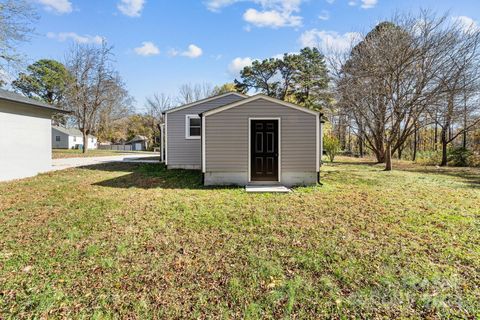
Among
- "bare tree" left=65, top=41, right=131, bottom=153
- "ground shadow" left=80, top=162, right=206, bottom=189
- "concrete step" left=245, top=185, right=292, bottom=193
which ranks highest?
"bare tree" left=65, top=41, right=131, bottom=153

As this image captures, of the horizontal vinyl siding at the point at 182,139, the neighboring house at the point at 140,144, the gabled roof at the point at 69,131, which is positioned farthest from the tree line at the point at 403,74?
the gabled roof at the point at 69,131

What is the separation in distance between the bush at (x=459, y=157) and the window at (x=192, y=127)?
17406mm

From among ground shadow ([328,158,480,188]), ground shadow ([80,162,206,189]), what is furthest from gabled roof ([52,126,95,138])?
ground shadow ([328,158,480,188])

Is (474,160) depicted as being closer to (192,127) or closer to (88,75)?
(192,127)

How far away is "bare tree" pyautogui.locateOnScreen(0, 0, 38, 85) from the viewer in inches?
382

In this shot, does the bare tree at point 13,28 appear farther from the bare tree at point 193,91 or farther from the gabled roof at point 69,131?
the gabled roof at point 69,131

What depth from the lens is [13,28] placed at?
392 inches

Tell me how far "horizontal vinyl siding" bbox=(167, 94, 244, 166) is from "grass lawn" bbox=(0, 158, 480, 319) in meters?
5.41

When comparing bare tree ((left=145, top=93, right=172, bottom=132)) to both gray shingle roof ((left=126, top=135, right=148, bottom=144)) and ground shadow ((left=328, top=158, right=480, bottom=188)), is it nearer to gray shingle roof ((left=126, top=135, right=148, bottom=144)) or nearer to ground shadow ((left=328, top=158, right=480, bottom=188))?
gray shingle roof ((left=126, top=135, right=148, bottom=144))

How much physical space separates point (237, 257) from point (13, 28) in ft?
42.4

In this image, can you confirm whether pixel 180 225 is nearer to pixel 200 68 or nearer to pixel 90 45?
pixel 200 68

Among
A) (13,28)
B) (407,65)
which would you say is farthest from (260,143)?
(13,28)

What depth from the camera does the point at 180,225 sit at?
4.68 meters

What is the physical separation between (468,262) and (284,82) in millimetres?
26808
